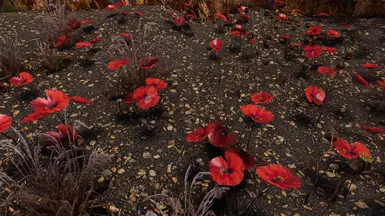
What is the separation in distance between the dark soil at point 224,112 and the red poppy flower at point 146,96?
1.06ft

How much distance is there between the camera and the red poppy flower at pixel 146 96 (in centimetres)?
209

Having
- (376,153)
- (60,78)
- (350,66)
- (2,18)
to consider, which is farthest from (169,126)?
(2,18)

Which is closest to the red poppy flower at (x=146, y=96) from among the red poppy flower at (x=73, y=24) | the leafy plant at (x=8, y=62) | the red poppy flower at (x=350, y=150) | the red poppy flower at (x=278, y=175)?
the red poppy flower at (x=278, y=175)

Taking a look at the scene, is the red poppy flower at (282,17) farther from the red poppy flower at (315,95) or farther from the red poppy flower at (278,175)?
the red poppy flower at (278,175)

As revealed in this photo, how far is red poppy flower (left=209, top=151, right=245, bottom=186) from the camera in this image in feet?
5.20

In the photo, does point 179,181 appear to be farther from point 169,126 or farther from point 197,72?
point 197,72

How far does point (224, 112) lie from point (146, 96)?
2.57 ft

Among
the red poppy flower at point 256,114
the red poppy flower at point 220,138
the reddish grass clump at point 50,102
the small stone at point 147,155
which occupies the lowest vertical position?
the small stone at point 147,155

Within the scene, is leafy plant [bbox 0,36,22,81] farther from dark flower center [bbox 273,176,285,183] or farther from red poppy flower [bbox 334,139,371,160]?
red poppy flower [bbox 334,139,371,160]

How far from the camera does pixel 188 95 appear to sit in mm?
2727

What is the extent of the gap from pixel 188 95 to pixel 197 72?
16.4 inches

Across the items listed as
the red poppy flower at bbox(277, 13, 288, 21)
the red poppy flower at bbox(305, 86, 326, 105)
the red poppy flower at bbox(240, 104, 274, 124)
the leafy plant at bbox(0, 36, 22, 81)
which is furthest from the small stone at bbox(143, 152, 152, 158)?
the red poppy flower at bbox(277, 13, 288, 21)

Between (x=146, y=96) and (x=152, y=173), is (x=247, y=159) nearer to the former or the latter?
(x=152, y=173)

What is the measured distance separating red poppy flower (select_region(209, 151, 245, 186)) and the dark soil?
315 millimetres
